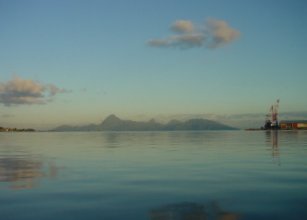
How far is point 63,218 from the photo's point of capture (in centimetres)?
1243

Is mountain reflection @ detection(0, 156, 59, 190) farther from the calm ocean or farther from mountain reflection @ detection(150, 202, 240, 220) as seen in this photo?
mountain reflection @ detection(150, 202, 240, 220)

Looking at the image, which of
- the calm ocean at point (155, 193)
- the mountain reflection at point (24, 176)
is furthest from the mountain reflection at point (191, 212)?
the mountain reflection at point (24, 176)

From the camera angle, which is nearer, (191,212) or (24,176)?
(191,212)

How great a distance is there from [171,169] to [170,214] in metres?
13.4

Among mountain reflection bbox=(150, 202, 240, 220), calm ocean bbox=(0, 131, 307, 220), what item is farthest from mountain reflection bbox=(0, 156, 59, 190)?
mountain reflection bbox=(150, 202, 240, 220)

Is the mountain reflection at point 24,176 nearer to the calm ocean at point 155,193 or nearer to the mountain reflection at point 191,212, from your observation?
the calm ocean at point 155,193

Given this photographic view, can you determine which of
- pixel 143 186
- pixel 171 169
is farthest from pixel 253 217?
pixel 171 169

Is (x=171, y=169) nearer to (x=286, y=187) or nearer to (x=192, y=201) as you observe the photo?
(x=286, y=187)

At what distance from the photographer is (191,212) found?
42.6ft

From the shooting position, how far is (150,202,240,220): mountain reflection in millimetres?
12273

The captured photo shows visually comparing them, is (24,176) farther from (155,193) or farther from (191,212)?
(191,212)

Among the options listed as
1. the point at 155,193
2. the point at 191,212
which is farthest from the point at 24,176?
the point at 191,212

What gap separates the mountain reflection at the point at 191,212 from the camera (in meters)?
12.3

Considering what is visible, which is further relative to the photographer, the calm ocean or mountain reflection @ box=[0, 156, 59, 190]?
mountain reflection @ box=[0, 156, 59, 190]
